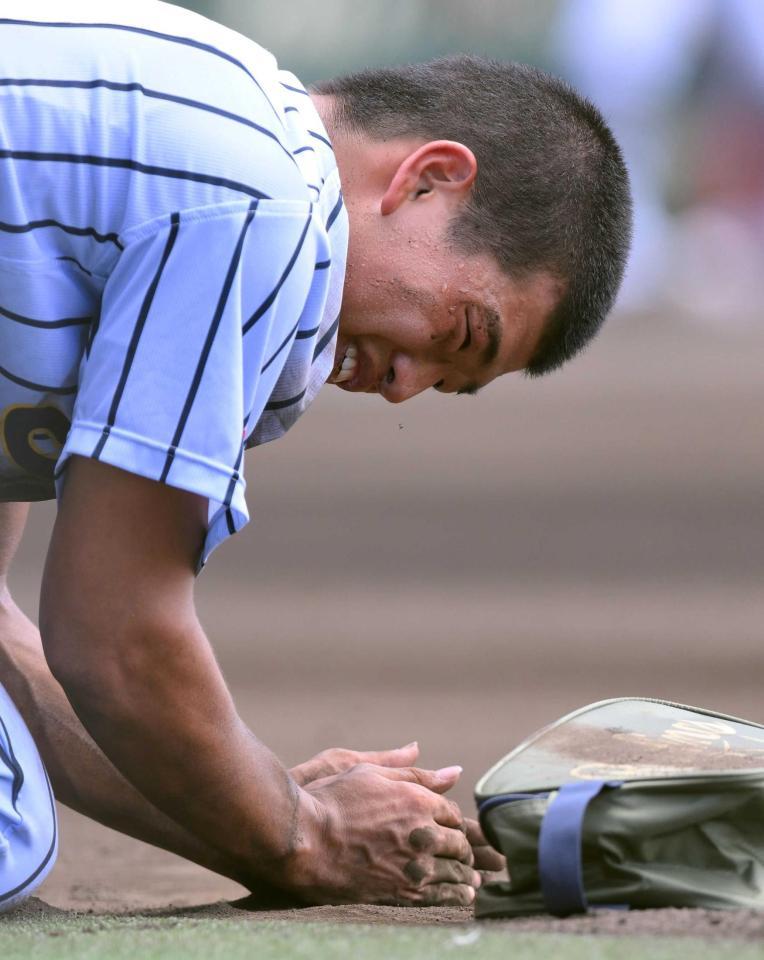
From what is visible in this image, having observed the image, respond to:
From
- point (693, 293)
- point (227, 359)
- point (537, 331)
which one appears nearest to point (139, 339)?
point (227, 359)

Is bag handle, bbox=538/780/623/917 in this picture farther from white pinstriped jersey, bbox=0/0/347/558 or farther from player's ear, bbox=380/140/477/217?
player's ear, bbox=380/140/477/217

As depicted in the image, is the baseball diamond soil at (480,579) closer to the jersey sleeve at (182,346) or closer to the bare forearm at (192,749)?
the bare forearm at (192,749)

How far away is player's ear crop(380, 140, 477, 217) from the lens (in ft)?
8.04

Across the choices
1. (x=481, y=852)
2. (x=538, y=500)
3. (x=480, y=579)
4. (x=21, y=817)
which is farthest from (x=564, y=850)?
(x=538, y=500)

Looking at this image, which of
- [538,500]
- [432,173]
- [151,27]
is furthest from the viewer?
[538,500]

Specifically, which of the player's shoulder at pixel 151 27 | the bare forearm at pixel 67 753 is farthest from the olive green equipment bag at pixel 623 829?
the player's shoulder at pixel 151 27

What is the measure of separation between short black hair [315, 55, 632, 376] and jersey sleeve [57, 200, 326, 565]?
0.49 meters

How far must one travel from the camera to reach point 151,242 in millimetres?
2100

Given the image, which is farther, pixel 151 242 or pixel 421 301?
pixel 421 301

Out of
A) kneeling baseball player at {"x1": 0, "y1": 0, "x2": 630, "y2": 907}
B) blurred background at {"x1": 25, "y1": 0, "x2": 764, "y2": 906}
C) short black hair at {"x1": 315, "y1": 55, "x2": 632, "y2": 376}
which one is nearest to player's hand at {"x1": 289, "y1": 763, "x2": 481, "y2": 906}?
kneeling baseball player at {"x1": 0, "y1": 0, "x2": 630, "y2": 907}

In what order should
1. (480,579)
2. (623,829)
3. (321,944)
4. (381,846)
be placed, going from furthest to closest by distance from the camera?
(480,579), (381,846), (623,829), (321,944)

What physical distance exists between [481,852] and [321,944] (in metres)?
0.82

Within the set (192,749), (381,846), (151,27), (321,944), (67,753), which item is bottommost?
(67,753)

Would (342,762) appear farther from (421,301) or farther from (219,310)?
(219,310)
